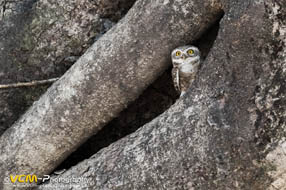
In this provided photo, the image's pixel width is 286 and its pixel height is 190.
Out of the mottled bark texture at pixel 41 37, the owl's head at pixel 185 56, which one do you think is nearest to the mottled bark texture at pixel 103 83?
the owl's head at pixel 185 56

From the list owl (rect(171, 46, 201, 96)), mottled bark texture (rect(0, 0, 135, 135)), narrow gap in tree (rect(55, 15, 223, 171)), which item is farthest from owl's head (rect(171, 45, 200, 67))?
mottled bark texture (rect(0, 0, 135, 135))

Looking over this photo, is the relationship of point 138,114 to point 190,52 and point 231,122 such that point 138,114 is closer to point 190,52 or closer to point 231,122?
point 190,52

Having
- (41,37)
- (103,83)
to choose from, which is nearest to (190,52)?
(103,83)

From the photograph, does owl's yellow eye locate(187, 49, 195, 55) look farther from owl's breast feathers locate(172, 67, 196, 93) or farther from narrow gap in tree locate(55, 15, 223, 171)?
narrow gap in tree locate(55, 15, 223, 171)

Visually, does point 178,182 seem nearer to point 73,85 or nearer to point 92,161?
point 92,161

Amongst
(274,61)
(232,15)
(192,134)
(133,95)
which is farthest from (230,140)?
(133,95)

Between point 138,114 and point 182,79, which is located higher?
point 182,79
